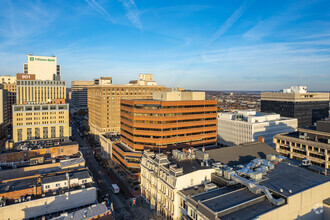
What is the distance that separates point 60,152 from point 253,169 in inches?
3545

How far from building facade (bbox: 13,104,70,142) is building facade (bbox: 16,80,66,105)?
29.8m

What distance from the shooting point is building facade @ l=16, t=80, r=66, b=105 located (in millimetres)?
182750

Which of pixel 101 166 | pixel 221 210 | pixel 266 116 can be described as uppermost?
pixel 266 116

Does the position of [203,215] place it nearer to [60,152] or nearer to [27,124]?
[60,152]

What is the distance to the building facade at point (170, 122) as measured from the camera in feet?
341

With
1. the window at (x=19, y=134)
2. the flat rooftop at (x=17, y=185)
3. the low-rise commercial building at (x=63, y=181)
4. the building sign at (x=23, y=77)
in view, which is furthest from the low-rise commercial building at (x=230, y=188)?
the building sign at (x=23, y=77)

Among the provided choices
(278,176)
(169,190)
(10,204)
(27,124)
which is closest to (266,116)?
(278,176)

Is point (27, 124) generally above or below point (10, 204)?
above

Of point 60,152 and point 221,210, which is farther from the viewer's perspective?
point 60,152

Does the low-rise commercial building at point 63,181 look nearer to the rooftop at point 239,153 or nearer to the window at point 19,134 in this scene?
the rooftop at point 239,153

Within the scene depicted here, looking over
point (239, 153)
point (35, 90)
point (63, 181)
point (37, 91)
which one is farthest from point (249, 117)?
point (35, 90)

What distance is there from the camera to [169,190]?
6378cm

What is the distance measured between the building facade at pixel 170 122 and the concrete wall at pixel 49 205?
135ft

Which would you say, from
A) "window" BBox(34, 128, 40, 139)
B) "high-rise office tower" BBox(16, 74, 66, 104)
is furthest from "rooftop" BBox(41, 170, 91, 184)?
"high-rise office tower" BBox(16, 74, 66, 104)
